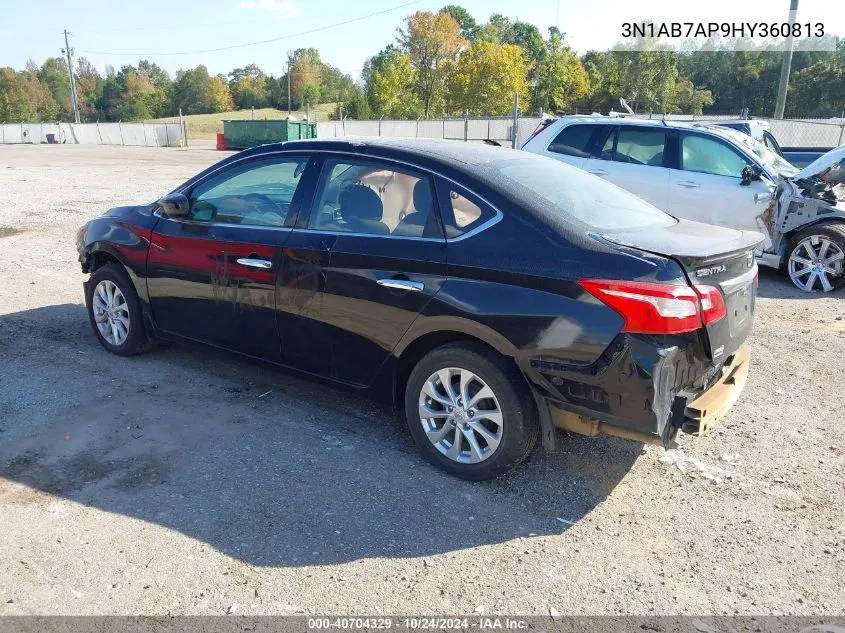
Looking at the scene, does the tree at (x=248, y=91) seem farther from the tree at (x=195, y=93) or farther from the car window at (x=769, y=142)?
the car window at (x=769, y=142)

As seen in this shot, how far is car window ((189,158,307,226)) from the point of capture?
4.36 metres

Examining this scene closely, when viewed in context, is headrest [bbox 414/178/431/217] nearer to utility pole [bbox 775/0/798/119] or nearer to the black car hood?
the black car hood

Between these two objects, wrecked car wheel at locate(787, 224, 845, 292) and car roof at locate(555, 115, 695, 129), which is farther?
car roof at locate(555, 115, 695, 129)

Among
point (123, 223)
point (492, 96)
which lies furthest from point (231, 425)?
point (492, 96)

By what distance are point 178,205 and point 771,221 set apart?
675 cm

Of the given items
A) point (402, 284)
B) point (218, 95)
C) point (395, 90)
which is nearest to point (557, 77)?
point (395, 90)

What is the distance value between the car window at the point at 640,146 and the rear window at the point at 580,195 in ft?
16.6

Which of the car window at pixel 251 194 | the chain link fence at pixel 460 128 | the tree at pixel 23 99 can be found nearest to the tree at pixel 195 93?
the tree at pixel 23 99

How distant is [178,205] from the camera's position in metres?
4.78

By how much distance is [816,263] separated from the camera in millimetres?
8070

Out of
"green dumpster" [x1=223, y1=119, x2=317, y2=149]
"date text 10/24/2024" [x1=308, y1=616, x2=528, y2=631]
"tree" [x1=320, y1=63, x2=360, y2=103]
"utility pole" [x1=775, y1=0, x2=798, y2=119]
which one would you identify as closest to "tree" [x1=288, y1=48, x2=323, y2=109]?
"tree" [x1=320, y1=63, x2=360, y2=103]

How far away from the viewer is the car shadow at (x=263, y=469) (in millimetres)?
3270

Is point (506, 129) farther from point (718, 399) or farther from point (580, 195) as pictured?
point (718, 399)

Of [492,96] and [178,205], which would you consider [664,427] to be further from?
[492,96]
